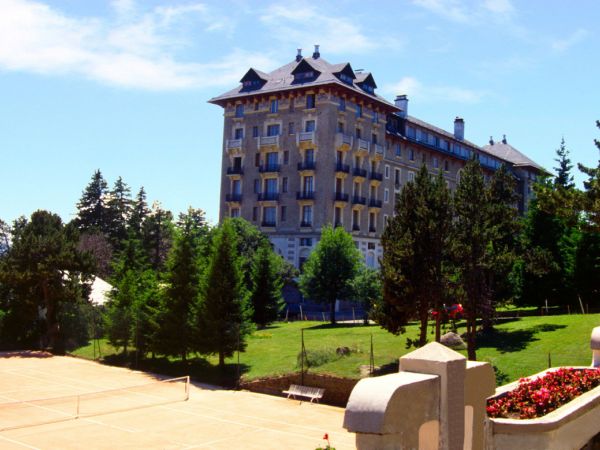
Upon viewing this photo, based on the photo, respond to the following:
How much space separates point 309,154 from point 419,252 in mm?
41518

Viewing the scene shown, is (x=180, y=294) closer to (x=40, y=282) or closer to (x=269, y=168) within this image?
(x=40, y=282)

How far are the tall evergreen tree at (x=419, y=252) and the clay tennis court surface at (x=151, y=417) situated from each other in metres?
6.56

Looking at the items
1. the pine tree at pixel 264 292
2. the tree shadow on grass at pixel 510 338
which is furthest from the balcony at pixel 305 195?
the tree shadow on grass at pixel 510 338

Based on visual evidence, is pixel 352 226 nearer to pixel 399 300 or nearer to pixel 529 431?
pixel 399 300

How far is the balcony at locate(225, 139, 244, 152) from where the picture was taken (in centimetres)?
7550

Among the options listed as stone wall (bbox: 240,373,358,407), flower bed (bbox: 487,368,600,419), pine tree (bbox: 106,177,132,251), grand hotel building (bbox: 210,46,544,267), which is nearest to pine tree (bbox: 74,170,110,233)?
pine tree (bbox: 106,177,132,251)

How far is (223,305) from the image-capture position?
38188 mm

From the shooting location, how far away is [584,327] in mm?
37188

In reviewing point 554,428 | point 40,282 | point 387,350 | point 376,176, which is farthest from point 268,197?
point 554,428

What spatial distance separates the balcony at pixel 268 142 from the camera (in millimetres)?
72812

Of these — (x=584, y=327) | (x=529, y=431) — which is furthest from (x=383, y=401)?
(x=584, y=327)

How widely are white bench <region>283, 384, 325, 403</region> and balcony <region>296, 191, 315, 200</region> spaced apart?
3860 centimetres

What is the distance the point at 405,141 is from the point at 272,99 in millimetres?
18781

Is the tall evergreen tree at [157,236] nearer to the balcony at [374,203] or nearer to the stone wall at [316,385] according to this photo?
the balcony at [374,203]
